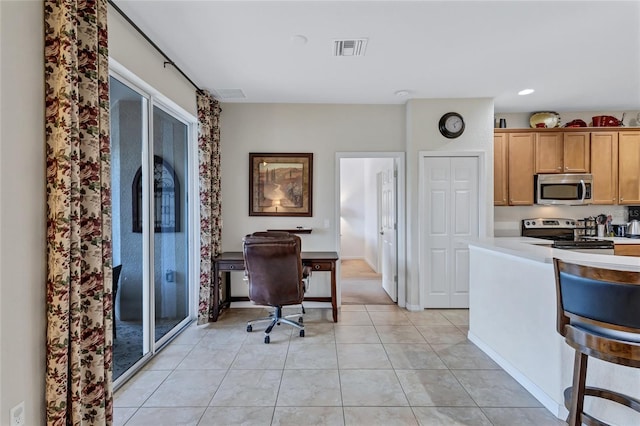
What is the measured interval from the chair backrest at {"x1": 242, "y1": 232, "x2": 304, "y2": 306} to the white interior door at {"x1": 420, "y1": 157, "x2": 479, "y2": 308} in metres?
1.79

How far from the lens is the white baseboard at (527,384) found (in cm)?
201

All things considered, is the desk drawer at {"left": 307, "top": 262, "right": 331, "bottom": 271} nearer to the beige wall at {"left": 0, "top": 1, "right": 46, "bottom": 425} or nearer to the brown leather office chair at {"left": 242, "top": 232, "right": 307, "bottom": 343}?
the brown leather office chair at {"left": 242, "top": 232, "right": 307, "bottom": 343}

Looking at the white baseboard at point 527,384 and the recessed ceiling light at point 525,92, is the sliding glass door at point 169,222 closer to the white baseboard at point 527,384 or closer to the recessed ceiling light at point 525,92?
the white baseboard at point 527,384

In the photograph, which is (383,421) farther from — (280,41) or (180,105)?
(180,105)

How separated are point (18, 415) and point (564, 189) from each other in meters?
5.57

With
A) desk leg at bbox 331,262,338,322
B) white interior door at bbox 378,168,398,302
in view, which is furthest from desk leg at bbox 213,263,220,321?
white interior door at bbox 378,168,398,302

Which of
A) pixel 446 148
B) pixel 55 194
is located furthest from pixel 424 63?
pixel 55 194

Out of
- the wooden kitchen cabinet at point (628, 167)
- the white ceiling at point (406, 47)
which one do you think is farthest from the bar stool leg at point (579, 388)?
the wooden kitchen cabinet at point (628, 167)

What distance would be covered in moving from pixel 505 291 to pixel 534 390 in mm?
698

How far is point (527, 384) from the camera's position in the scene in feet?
7.55

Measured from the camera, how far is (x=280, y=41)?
2.65m

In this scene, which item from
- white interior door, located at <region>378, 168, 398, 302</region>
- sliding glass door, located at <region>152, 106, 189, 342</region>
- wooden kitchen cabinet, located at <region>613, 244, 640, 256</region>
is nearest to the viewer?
sliding glass door, located at <region>152, 106, 189, 342</region>

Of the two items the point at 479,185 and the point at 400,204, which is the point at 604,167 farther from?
the point at 400,204

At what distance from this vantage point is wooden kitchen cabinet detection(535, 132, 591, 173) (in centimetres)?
432
